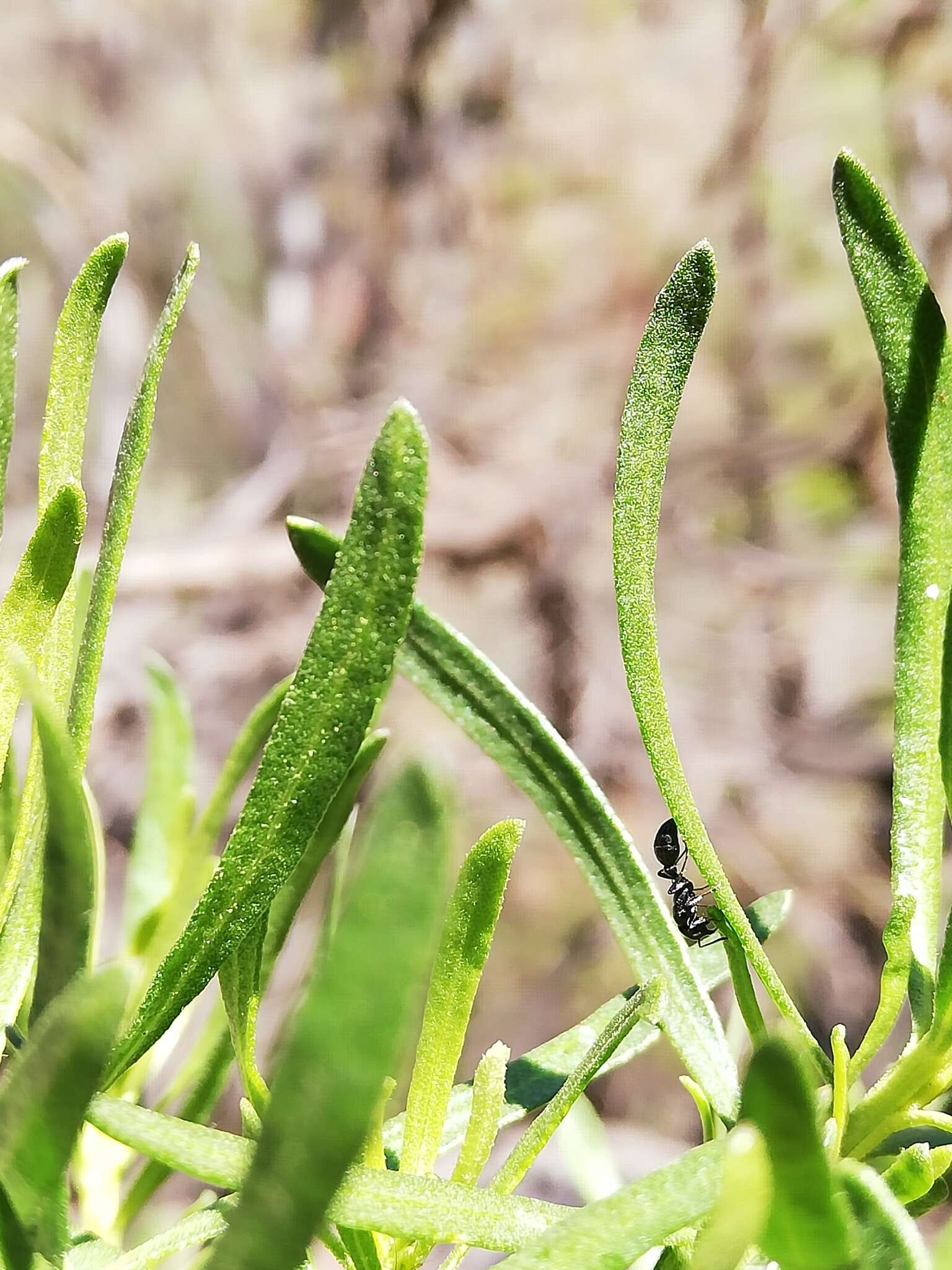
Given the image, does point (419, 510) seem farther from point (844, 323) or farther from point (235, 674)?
point (844, 323)

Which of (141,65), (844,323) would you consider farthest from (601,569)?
(141,65)

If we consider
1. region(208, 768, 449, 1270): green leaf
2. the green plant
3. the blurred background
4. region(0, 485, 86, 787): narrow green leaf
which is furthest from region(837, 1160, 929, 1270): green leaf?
the blurred background

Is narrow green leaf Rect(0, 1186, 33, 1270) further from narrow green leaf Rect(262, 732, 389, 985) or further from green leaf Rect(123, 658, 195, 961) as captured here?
green leaf Rect(123, 658, 195, 961)

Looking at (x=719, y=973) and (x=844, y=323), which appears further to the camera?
(x=844, y=323)

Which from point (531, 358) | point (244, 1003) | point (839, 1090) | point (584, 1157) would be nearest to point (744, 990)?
point (839, 1090)

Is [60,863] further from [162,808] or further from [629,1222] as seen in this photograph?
[162,808]
